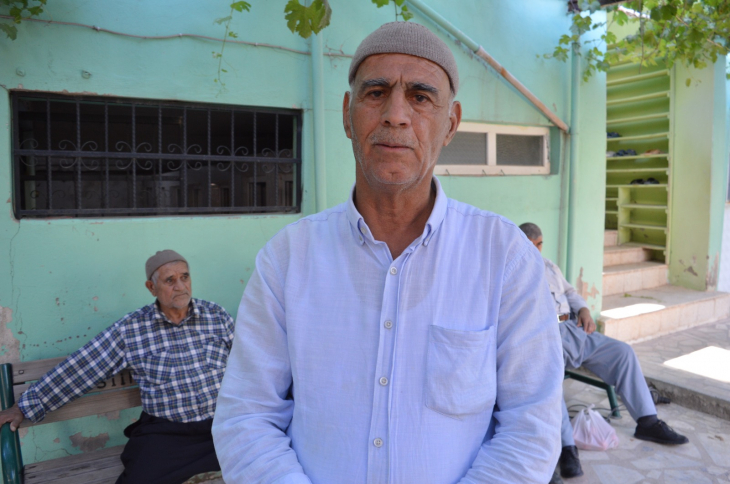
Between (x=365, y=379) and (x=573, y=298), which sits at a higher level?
(x=365, y=379)

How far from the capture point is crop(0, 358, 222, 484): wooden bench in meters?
2.65

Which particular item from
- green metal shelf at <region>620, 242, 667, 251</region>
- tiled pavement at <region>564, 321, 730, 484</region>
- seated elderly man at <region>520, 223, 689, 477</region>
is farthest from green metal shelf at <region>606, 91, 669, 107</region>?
seated elderly man at <region>520, 223, 689, 477</region>

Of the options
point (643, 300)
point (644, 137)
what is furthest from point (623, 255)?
point (644, 137)

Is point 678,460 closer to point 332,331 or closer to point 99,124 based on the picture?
point 332,331

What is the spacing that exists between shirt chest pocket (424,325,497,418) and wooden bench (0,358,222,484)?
76.6 inches

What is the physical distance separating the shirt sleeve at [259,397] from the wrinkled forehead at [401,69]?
0.54 metres

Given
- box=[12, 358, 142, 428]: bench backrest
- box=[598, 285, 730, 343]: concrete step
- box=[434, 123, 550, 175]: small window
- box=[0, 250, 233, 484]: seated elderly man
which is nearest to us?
box=[0, 250, 233, 484]: seated elderly man

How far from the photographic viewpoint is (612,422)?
423 centimetres

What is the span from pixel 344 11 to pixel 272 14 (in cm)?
60

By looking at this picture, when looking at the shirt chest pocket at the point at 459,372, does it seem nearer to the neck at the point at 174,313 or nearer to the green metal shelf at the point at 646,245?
the neck at the point at 174,313

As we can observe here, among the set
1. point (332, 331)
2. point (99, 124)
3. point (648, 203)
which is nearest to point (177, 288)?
point (99, 124)

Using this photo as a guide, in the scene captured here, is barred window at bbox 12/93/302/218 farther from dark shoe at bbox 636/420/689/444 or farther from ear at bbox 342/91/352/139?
dark shoe at bbox 636/420/689/444

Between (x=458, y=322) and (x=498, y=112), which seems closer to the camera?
(x=458, y=322)

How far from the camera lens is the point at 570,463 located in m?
3.42
